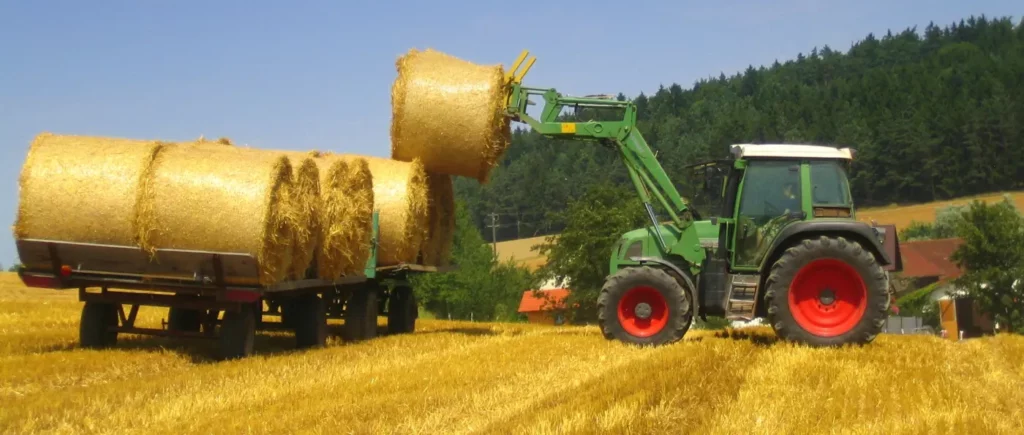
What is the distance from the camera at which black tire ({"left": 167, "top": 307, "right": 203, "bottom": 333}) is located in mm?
13430

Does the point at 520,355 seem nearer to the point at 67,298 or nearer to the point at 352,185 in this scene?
the point at 352,185

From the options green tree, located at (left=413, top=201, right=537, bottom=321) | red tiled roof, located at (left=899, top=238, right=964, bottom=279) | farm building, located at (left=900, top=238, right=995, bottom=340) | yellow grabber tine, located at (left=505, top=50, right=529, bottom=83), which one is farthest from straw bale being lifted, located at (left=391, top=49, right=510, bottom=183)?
red tiled roof, located at (left=899, top=238, right=964, bottom=279)

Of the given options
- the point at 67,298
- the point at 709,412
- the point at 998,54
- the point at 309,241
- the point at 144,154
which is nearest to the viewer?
the point at 709,412

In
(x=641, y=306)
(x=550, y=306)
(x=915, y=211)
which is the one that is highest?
(x=915, y=211)

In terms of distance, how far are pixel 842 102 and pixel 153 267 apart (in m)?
109

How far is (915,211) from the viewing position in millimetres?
73750

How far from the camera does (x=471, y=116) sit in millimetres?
14148

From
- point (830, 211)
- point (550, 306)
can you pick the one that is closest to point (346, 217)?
point (830, 211)

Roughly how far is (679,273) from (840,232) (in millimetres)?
1890

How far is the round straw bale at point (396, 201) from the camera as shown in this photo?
15008 millimetres

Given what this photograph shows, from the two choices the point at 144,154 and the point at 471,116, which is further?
the point at 471,116

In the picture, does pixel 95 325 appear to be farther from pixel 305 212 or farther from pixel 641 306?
pixel 641 306

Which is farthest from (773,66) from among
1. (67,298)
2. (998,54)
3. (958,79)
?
(67,298)

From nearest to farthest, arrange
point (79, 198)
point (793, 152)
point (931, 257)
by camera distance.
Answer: point (79, 198), point (793, 152), point (931, 257)
